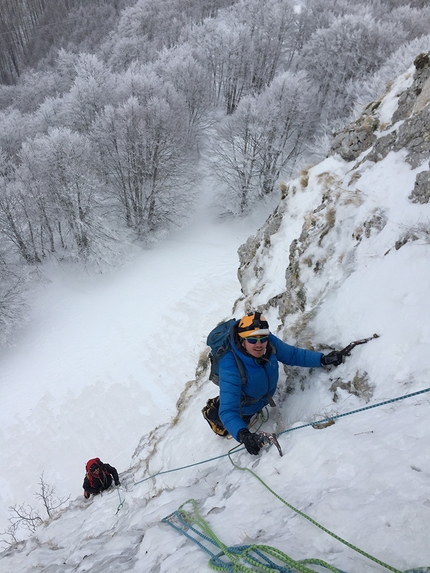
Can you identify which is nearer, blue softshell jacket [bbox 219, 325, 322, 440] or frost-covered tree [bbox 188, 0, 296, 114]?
blue softshell jacket [bbox 219, 325, 322, 440]

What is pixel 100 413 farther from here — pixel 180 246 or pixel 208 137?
pixel 208 137

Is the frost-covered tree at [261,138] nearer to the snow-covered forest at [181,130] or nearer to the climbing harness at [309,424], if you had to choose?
the snow-covered forest at [181,130]

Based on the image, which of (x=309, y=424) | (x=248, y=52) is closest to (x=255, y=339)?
(x=309, y=424)

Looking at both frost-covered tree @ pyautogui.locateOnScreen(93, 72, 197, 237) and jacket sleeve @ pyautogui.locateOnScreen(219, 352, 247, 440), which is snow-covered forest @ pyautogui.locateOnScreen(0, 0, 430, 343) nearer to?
frost-covered tree @ pyautogui.locateOnScreen(93, 72, 197, 237)

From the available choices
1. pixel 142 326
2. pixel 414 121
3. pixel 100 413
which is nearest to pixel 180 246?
pixel 142 326

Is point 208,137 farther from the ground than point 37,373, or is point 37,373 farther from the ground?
point 208,137

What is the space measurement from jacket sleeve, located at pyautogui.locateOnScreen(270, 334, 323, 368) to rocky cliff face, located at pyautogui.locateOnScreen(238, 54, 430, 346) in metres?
0.63

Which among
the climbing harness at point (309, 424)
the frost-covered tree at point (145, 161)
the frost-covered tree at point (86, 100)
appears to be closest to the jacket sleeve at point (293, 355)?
the climbing harness at point (309, 424)

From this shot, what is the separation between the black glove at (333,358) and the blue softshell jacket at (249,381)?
0.20 feet

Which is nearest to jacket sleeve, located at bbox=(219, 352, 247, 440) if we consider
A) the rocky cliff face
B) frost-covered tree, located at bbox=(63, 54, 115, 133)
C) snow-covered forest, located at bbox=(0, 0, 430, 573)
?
snow-covered forest, located at bbox=(0, 0, 430, 573)

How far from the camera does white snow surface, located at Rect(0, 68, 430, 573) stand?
2279 millimetres

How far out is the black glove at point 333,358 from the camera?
3932 millimetres

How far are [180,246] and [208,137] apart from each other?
1511 cm

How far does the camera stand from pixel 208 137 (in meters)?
33.2
